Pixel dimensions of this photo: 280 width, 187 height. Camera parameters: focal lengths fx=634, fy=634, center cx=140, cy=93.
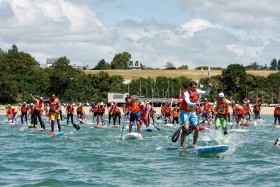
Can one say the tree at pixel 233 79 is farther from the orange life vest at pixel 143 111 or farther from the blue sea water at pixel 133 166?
the blue sea water at pixel 133 166

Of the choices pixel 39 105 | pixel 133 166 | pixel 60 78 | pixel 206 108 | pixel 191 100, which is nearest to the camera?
pixel 133 166

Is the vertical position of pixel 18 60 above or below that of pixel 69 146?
above

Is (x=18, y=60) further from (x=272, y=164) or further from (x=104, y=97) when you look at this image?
(x=272, y=164)

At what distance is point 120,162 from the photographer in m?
16.8

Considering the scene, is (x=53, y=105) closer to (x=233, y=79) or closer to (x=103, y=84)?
(x=233, y=79)

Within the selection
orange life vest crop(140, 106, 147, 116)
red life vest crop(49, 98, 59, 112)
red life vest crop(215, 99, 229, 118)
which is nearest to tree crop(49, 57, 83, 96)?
orange life vest crop(140, 106, 147, 116)

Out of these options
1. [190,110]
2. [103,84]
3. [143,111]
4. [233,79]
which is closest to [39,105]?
[143,111]

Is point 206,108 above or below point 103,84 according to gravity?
below

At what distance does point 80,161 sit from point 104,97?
322 ft

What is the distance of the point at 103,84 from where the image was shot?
119m

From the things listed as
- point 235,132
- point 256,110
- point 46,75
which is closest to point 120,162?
point 235,132

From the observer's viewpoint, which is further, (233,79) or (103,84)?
(103,84)

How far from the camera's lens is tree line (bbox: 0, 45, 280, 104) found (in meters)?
113

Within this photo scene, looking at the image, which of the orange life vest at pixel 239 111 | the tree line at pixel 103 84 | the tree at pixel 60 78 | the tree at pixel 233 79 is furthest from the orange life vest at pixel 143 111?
the tree at pixel 60 78
